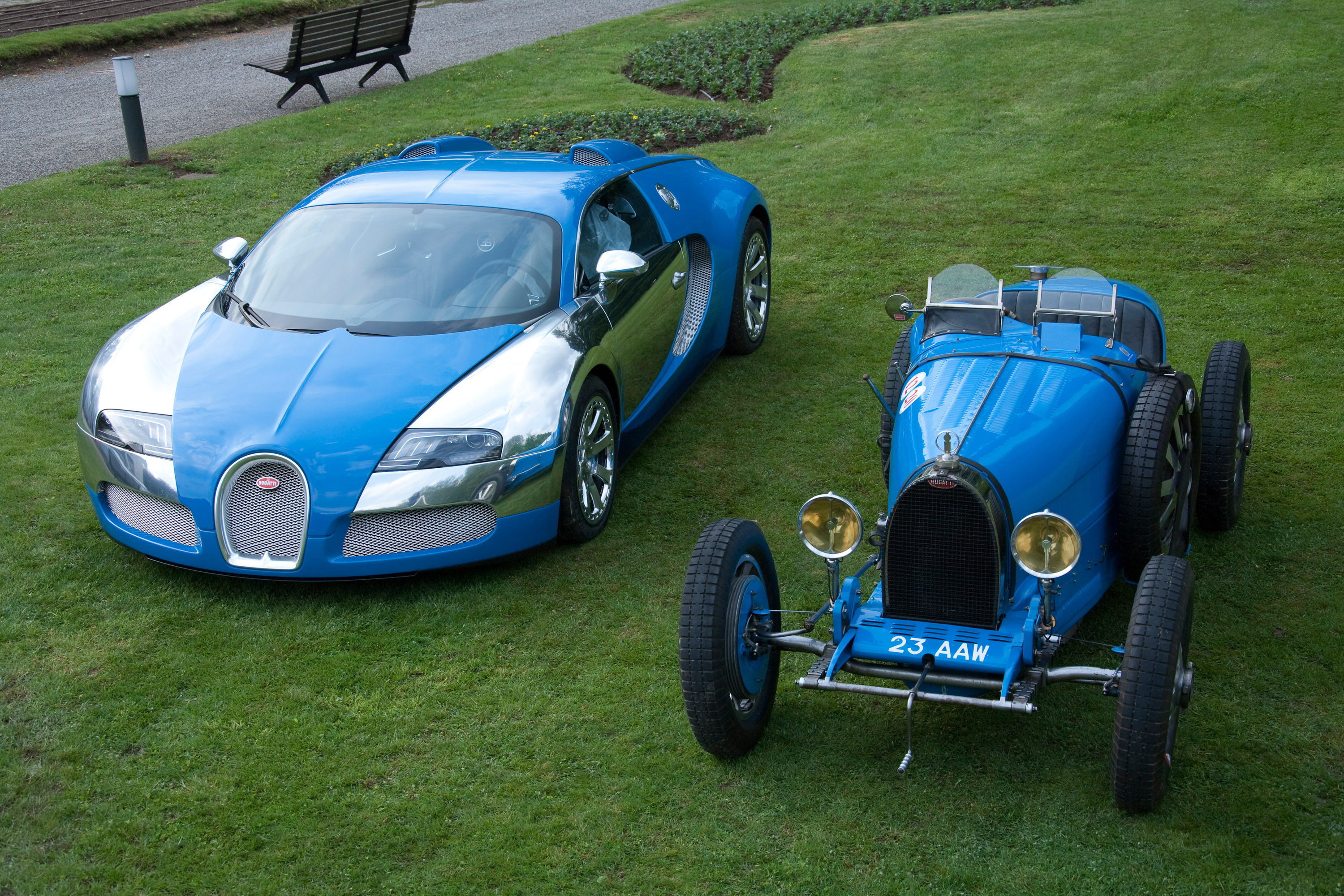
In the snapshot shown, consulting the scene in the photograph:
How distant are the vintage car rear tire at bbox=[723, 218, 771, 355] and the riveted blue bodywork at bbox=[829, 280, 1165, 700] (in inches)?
104

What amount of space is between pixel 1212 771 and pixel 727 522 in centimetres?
184

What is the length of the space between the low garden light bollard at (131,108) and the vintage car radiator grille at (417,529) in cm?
826

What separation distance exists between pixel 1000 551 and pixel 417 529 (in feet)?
8.09

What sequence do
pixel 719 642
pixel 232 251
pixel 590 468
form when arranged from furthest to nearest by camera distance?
pixel 232 251, pixel 590 468, pixel 719 642

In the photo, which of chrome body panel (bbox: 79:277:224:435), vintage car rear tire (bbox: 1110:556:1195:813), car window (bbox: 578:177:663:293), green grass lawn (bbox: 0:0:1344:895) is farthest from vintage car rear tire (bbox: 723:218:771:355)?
vintage car rear tire (bbox: 1110:556:1195:813)

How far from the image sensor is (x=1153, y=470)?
4531mm

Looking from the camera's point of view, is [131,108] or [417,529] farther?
[131,108]

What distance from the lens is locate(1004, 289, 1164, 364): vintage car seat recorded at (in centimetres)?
522

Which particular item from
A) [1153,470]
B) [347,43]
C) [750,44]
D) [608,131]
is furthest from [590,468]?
[750,44]

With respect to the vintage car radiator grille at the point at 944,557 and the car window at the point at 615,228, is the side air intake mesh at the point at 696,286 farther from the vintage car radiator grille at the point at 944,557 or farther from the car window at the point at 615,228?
the vintage car radiator grille at the point at 944,557

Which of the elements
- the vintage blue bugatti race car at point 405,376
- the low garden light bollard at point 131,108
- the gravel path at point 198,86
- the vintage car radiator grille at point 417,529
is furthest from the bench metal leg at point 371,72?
the vintage car radiator grille at point 417,529

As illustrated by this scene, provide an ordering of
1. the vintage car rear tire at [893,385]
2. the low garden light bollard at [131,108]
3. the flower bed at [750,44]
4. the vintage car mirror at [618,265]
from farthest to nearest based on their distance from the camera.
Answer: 1. the flower bed at [750,44]
2. the low garden light bollard at [131,108]
3. the vintage car mirror at [618,265]
4. the vintage car rear tire at [893,385]

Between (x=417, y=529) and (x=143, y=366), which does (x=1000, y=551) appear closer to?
(x=417, y=529)

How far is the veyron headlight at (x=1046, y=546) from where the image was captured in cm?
384
